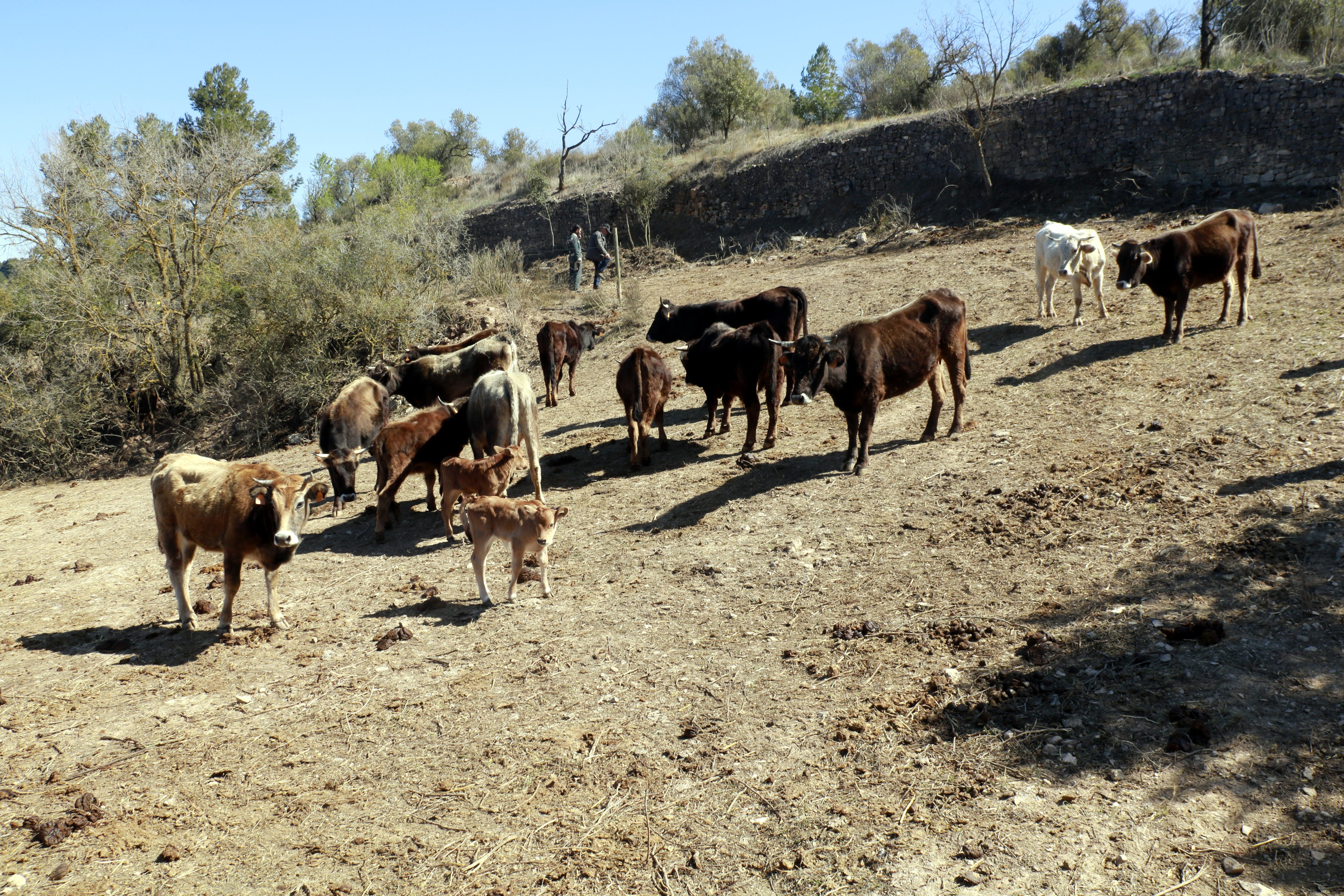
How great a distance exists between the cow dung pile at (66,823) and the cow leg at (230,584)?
2.54 meters

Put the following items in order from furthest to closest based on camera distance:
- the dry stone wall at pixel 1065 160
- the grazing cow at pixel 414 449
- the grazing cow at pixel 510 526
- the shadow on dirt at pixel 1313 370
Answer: the dry stone wall at pixel 1065 160 → the grazing cow at pixel 414 449 → the shadow on dirt at pixel 1313 370 → the grazing cow at pixel 510 526

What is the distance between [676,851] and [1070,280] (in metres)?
12.1

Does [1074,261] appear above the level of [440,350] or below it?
above

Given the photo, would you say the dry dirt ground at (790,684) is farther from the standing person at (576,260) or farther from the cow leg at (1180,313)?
the standing person at (576,260)

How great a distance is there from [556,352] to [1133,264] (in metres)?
9.61

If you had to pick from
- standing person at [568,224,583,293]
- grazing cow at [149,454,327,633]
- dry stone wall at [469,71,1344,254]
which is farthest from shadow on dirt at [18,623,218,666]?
dry stone wall at [469,71,1344,254]

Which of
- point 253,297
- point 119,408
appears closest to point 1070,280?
point 253,297

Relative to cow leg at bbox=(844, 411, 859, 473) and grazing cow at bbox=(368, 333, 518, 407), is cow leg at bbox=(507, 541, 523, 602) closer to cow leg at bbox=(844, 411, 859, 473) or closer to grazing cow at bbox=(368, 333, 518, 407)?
cow leg at bbox=(844, 411, 859, 473)

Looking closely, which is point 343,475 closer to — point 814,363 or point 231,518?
point 231,518

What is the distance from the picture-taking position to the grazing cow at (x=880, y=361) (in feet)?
31.8

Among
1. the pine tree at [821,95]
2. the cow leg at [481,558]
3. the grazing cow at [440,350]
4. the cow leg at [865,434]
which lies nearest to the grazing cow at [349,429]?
the grazing cow at [440,350]

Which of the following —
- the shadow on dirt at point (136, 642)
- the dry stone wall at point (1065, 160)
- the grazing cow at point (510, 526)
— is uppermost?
the dry stone wall at point (1065, 160)

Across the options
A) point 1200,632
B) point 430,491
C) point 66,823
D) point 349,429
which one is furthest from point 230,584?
point 1200,632

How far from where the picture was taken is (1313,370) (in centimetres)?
973
